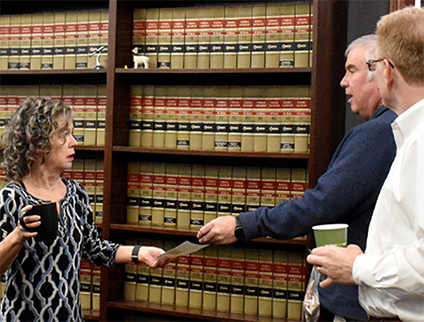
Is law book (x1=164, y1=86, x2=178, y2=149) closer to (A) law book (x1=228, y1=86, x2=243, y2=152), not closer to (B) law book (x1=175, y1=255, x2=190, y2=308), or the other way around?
(A) law book (x1=228, y1=86, x2=243, y2=152)

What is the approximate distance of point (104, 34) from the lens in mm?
2822

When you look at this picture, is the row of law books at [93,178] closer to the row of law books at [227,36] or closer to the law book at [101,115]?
the law book at [101,115]

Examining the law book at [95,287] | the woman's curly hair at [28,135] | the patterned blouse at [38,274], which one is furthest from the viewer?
the law book at [95,287]

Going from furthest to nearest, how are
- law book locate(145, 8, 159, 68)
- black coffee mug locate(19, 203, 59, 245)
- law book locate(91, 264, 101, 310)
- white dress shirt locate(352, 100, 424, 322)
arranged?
law book locate(91, 264, 101, 310) < law book locate(145, 8, 159, 68) < black coffee mug locate(19, 203, 59, 245) < white dress shirt locate(352, 100, 424, 322)

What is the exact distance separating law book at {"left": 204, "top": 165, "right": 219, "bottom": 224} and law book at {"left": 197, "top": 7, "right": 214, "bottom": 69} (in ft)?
1.76

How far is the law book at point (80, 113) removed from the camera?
9.45ft

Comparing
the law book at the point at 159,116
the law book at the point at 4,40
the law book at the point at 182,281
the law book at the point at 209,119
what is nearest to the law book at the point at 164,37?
the law book at the point at 159,116

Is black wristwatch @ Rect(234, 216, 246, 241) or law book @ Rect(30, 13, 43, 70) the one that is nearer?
black wristwatch @ Rect(234, 216, 246, 241)

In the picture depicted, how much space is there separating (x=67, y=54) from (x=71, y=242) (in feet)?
4.51

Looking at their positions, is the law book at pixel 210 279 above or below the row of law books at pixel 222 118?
below

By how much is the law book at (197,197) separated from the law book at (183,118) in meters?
0.13

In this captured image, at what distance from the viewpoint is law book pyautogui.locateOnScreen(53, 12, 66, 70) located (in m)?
2.89

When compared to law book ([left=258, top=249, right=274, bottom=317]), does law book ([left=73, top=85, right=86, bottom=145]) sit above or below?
Result: above

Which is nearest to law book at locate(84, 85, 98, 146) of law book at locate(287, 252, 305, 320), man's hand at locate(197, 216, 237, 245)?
man's hand at locate(197, 216, 237, 245)
